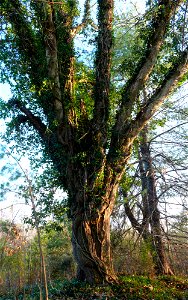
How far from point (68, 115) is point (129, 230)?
4663 mm

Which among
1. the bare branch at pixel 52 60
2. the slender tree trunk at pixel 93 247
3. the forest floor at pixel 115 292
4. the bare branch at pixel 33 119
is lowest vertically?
the forest floor at pixel 115 292

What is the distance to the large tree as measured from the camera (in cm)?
685

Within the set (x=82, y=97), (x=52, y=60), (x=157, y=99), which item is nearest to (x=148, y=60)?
(x=157, y=99)

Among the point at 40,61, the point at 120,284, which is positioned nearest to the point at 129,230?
the point at 120,284

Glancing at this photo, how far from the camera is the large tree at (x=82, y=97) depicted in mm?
6848

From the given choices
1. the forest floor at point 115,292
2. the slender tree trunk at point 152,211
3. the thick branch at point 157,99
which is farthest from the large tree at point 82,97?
→ the slender tree trunk at point 152,211

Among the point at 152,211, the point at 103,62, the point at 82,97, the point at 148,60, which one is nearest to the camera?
the point at 148,60

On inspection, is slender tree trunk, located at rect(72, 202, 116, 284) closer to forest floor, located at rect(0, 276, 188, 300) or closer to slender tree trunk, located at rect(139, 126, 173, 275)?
forest floor, located at rect(0, 276, 188, 300)

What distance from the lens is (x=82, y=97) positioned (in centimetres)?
829

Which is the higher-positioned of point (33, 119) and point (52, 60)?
point (52, 60)

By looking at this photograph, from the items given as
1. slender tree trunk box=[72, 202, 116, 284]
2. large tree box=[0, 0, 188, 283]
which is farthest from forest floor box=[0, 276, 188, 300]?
large tree box=[0, 0, 188, 283]

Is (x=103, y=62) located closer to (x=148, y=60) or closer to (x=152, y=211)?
(x=148, y=60)

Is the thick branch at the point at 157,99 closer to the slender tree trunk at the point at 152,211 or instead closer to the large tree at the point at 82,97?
the large tree at the point at 82,97

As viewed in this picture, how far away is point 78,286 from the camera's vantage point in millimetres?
6258
